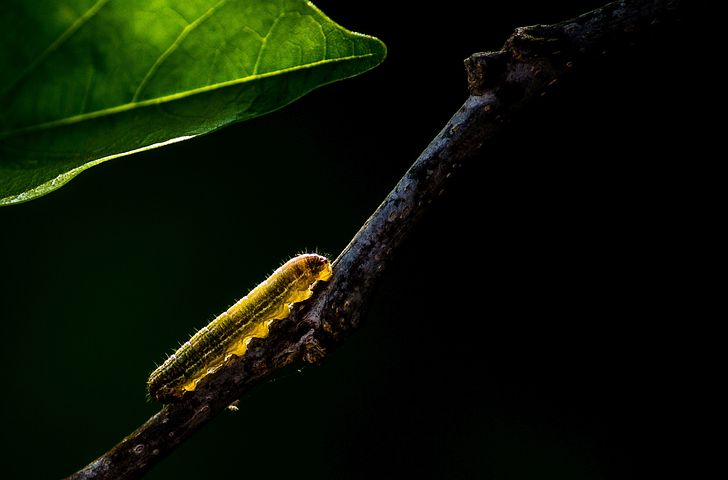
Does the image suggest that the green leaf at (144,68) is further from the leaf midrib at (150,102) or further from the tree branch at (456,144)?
the tree branch at (456,144)

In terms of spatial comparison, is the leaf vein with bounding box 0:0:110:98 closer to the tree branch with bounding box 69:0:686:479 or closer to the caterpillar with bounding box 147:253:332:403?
the tree branch with bounding box 69:0:686:479

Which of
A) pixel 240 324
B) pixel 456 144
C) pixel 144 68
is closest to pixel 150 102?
pixel 144 68

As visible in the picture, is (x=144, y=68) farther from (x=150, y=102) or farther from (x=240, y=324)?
(x=240, y=324)

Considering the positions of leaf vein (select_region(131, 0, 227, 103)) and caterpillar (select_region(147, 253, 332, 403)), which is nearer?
leaf vein (select_region(131, 0, 227, 103))

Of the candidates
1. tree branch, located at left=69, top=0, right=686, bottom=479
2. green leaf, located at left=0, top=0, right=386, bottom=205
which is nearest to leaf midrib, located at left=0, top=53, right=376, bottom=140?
green leaf, located at left=0, top=0, right=386, bottom=205

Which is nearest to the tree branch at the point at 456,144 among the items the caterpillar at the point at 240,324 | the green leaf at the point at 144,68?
the green leaf at the point at 144,68

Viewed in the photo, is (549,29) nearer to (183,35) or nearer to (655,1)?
(655,1)

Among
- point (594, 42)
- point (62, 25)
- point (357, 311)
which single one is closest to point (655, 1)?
point (594, 42)
